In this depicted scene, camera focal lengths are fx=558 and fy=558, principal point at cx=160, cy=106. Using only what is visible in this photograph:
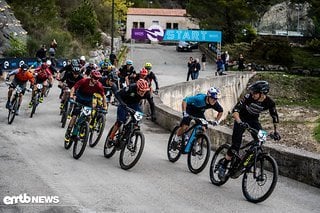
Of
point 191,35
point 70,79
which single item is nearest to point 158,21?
point 191,35

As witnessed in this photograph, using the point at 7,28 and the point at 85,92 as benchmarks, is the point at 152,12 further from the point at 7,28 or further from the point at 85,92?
the point at 85,92

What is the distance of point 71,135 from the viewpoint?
12.6 meters

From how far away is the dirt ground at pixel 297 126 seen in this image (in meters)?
25.8

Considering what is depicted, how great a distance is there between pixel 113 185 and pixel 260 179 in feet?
8.43

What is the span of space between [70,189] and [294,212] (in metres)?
3.68

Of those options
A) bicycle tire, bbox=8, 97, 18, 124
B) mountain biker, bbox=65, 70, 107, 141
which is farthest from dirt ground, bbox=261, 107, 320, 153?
mountain biker, bbox=65, 70, 107, 141

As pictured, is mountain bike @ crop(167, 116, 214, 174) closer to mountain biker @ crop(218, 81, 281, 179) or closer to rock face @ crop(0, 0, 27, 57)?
mountain biker @ crop(218, 81, 281, 179)

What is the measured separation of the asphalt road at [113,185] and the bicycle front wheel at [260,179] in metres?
0.15

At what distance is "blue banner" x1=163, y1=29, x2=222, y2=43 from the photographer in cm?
4913

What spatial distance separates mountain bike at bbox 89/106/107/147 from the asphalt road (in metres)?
0.22

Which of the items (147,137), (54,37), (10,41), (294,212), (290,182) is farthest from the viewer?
(54,37)

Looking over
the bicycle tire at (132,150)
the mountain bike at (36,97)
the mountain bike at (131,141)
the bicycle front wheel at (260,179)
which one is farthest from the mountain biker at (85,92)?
the mountain bike at (36,97)

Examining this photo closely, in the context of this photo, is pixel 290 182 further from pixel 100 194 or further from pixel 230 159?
pixel 100 194

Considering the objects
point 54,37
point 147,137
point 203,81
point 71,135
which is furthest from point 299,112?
point 71,135
